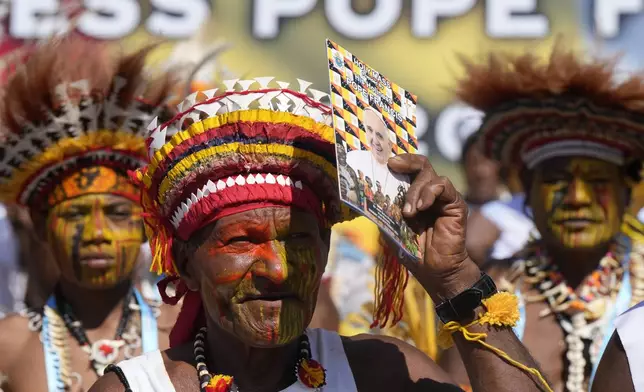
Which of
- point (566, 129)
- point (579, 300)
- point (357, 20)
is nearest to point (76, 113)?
point (566, 129)

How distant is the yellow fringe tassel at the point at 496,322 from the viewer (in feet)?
10.4

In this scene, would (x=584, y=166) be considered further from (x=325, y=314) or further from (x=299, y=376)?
(x=299, y=376)

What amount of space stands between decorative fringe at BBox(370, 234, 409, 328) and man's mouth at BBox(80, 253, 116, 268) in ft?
7.73

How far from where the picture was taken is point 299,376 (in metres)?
3.28

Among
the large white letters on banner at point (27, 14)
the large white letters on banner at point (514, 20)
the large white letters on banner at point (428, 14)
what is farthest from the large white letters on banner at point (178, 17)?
the large white letters on banner at point (514, 20)

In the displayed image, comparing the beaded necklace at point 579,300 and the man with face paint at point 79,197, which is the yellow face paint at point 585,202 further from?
the man with face paint at point 79,197

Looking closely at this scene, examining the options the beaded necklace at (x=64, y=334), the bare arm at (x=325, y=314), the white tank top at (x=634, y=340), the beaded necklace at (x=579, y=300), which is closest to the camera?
the white tank top at (x=634, y=340)

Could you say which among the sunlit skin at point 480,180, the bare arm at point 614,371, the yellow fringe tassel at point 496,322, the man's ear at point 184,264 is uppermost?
the sunlit skin at point 480,180

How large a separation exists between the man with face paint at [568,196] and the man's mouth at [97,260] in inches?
60.5

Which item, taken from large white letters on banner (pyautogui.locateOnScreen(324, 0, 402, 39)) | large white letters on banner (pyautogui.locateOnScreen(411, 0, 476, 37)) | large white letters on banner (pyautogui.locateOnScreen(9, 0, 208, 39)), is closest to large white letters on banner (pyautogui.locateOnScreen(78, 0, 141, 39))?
large white letters on banner (pyautogui.locateOnScreen(9, 0, 208, 39))

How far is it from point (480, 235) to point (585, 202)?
1881mm

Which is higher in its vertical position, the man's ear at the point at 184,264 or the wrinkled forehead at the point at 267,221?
the wrinkled forehead at the point at 267,221

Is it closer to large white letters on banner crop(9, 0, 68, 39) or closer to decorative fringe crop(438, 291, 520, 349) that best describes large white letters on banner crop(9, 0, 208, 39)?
large white letters on banner crop(9, 0, 68, 39)

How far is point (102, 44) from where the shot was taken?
5.59 m
